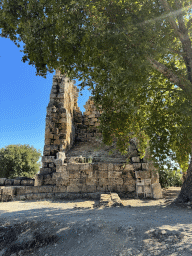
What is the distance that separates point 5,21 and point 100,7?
3.50m

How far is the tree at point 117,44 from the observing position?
19.8 ft

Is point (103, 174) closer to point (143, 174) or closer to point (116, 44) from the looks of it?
point (143, 174)

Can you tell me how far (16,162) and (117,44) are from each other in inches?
792

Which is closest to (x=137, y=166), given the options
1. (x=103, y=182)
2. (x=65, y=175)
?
(x=103, y=182)

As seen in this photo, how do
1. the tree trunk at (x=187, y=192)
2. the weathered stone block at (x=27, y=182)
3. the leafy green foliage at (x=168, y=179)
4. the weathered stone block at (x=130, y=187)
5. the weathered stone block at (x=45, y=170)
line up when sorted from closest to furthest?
the tree trunk at (x=187, y=192) < the weathered stone block at (x=130, y=187) < the weathered stone block at (x=27, y=182) < the weathered stone block at (x=45, y=170) < the leafy green foliage at (x=168, y=179)

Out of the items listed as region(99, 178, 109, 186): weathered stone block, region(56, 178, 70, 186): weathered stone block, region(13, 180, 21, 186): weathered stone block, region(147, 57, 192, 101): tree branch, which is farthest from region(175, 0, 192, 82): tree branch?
region(13, 180, 21, 186): weathered stone block

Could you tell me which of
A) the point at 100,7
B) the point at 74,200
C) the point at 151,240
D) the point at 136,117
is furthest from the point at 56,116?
the point at 151,240

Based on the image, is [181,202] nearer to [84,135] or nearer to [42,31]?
[42,31]

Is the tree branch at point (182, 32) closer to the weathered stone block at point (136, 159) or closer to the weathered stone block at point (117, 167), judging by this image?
the weathered stone block at point (136, 159)

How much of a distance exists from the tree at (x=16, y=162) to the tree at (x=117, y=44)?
688 inches

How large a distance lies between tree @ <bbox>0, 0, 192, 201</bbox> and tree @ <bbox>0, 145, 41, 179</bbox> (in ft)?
57.4

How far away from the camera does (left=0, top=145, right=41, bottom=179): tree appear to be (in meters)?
21.8

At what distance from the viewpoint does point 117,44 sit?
6.09m

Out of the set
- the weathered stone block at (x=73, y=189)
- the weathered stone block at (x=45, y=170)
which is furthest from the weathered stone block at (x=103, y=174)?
the weathered stone block at (x=45, y=170)
